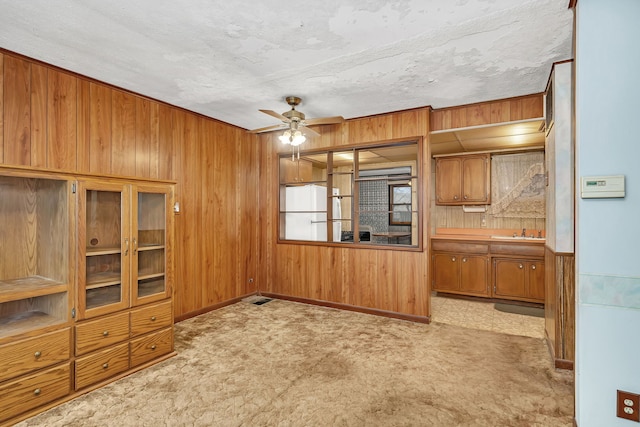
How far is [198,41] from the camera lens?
2.40 metres

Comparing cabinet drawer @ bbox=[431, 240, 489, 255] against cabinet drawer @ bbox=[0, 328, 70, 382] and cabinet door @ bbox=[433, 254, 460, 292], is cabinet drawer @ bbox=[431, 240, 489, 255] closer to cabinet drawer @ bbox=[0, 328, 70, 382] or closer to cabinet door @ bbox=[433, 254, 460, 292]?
cabinet door @ bbox=[433, 254, 460, 292]

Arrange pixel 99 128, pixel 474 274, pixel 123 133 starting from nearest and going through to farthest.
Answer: pixel 99 128, pixel 123 133, pixel 474 274

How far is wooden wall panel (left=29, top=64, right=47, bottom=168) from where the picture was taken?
2.68 metres

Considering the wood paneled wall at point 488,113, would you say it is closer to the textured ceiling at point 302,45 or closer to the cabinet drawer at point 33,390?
the textured ceiling at point 302,45

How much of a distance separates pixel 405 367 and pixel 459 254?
9.21 feet

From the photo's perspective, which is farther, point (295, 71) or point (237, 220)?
point (237, 220)

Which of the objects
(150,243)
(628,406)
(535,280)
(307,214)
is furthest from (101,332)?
(535,280)

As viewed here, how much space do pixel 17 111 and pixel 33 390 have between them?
6.98 ft

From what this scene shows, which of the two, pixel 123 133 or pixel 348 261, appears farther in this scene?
pixel 348 261

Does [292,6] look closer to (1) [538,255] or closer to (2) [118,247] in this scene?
(2) [118,247]

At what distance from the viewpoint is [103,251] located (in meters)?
2.51

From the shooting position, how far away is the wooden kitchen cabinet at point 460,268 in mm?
4844

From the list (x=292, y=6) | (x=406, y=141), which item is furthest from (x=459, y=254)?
(x=292, y=6)

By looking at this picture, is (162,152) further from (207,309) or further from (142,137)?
(207,309)
